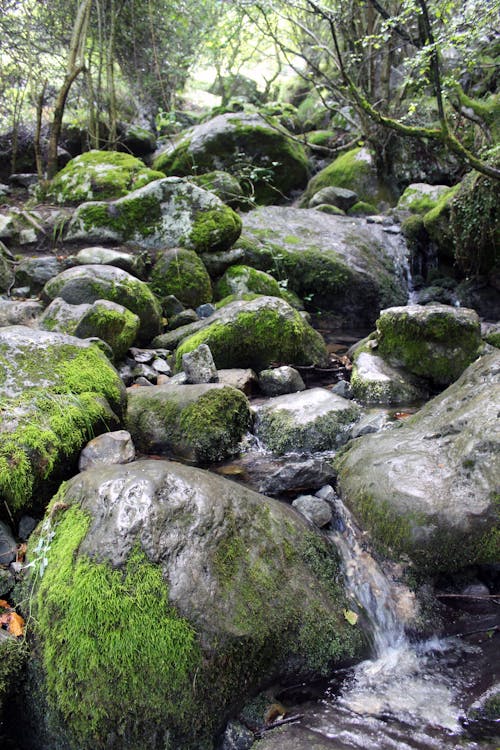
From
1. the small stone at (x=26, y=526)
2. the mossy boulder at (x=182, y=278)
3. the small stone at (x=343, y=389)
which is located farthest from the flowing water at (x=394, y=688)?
the mossy boulder at (x=182, y=278)

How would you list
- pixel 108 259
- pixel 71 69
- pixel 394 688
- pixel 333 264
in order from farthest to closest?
pixel 71 69 → pixel 333 264 → pixel 108 259 → pixel 394 688

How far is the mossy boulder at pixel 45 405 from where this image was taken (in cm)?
289

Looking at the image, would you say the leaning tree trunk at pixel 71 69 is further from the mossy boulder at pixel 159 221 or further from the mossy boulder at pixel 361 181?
the mossy boulder at pixel 361 181

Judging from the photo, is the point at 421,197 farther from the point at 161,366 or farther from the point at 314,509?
the point at 314,509

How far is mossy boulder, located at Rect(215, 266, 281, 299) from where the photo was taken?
7.90 meters

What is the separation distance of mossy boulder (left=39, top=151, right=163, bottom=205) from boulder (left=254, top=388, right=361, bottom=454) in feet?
20.6

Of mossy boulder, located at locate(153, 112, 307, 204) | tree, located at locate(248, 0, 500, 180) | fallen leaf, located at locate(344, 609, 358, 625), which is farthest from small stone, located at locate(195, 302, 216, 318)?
mossy boulder, located at locate(153, 112, 307, 204)

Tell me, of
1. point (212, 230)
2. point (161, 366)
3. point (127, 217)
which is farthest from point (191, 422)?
point (127, 217)

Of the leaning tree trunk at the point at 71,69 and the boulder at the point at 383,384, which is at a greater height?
the leaning tree trunk at the point at 71,69

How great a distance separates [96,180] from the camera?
30.5 feet

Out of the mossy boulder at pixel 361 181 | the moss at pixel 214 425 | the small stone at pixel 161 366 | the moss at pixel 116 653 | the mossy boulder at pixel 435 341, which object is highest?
the mossy boulder at pixel 361 181

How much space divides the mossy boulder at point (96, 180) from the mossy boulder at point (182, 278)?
2442 millimetres

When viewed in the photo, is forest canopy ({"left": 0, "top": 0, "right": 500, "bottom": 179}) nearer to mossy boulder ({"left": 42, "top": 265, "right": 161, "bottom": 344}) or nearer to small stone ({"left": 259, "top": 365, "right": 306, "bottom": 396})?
mossy boulder ({"left": 42, "top": 265, "right": 161, "bottom": 344})

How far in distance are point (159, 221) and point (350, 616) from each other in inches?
276
